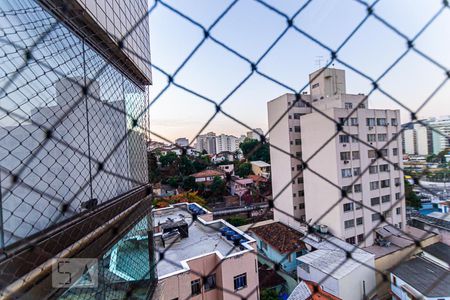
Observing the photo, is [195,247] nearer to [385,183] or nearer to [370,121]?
[370,121]

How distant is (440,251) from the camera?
16.5 feet

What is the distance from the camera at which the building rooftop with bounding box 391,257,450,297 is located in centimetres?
349

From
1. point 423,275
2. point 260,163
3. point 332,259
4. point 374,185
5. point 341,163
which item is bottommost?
point 423,275

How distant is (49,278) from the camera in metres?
0.56

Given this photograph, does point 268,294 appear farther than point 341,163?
No

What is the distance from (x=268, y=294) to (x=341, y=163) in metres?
3.53

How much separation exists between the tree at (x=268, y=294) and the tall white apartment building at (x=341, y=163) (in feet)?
7.22

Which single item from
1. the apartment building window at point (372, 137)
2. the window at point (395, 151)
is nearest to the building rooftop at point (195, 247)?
the apartment building window at point (372, 137)

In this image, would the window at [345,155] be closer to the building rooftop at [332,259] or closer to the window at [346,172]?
the window at [346,172]

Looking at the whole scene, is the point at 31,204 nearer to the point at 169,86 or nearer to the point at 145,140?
the point at 169,86

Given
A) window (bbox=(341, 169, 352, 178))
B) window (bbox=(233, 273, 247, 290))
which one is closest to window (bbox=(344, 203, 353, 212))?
window (bbox=(341, 169, 352, 178))

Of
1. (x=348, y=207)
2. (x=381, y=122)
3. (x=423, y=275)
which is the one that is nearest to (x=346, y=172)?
(x=348, y=207)

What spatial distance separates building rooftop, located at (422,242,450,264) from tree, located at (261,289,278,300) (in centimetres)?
312

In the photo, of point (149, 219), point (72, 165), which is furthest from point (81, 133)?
point (149, 219)
